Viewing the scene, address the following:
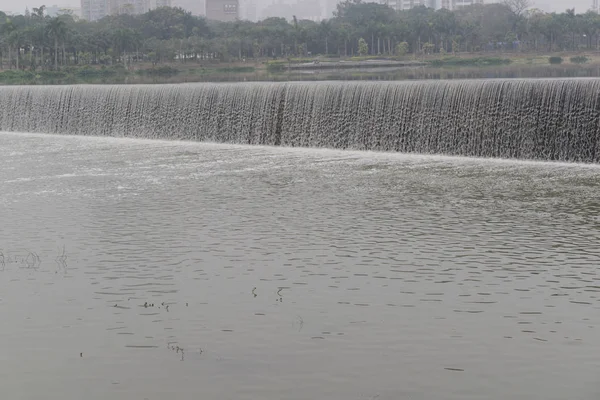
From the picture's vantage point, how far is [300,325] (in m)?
8.81

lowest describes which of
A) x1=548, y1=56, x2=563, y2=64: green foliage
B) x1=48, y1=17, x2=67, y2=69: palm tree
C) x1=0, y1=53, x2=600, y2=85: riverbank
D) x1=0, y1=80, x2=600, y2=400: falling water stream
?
x1=0, y1=53, x2=600, y2=85: riverbank

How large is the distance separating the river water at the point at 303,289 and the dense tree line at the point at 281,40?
2751 inches

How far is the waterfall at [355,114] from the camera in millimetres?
21750

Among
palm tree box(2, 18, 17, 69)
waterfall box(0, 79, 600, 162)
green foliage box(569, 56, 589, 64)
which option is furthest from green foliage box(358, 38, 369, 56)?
waterfall box(0, 79, 600, 162)

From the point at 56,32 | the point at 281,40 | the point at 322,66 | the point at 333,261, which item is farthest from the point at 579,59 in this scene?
the point at 333,261

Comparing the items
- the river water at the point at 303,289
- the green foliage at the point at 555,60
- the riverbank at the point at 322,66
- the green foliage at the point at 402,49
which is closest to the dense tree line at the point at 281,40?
the green foliage at the point at 402,49

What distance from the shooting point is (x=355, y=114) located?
25.1m

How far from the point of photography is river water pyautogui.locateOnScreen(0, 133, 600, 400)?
296 inches

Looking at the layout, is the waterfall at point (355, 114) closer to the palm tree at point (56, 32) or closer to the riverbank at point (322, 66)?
the riverbank at point (322, 66)

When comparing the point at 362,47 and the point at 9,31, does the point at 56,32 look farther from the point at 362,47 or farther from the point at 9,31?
the point at 362,47

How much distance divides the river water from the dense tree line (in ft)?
229

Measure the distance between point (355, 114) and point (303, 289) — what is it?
50.5 feet

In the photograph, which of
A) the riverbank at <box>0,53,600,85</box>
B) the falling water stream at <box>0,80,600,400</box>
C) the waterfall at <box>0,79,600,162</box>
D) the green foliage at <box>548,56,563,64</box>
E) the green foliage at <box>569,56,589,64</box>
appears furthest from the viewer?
the green foliage at <box>569,56,589,64</box>

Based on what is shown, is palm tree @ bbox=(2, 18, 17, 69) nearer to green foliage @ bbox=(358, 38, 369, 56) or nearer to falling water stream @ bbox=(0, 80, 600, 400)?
green foliage @ bbox=(358, 38, 369, 56)
